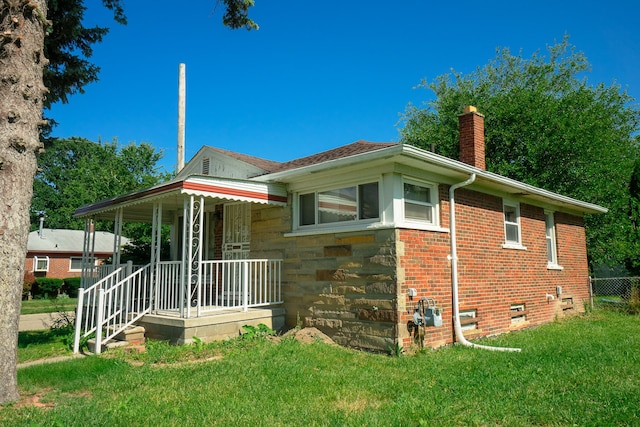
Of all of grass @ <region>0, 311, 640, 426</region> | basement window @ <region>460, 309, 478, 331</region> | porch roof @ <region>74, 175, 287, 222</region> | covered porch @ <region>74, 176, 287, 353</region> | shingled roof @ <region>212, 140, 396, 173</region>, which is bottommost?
grass @ <region>0, 311, 640, 426</region>

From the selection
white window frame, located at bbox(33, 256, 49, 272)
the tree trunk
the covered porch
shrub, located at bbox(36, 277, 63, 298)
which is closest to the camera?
the tree trunk

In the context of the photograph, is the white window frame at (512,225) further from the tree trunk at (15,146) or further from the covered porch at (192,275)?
the tree trunk at (15,146)

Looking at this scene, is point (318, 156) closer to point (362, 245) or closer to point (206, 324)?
point (362, 245)

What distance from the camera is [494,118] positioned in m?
21.2

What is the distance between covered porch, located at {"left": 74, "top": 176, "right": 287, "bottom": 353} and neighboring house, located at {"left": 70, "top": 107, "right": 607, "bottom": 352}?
0.03m

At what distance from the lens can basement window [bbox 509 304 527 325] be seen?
10.2 meters

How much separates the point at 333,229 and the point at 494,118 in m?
15.9

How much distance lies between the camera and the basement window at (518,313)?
10195mm

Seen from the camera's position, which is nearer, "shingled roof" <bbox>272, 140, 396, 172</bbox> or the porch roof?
the porch roof

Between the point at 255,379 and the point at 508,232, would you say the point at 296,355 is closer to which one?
the point at 255,379

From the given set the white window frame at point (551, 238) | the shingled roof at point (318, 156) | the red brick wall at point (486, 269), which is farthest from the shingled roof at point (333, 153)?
the white window frame at point (551, 238)

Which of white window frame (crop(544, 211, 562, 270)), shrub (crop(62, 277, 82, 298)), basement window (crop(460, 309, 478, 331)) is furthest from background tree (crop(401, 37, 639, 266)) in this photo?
shrub (crop(62, 277, 82, 298))

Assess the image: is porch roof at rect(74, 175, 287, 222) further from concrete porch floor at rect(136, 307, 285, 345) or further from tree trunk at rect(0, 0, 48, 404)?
tree trunk at rect(0, 0, 48, 404)

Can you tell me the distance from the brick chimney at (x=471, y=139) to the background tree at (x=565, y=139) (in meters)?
9.52
